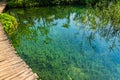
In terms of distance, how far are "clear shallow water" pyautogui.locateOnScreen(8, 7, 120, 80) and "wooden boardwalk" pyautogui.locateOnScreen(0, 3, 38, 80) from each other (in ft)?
7.84

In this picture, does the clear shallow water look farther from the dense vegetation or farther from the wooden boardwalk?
the wooden boardwalk

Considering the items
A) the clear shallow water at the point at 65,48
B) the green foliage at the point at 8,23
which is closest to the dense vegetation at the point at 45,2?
the clear shallow water at the point at 65,48

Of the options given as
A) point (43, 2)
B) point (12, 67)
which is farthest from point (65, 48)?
point (43, 2)

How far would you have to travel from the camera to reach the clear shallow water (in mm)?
15242

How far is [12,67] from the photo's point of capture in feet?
37.7

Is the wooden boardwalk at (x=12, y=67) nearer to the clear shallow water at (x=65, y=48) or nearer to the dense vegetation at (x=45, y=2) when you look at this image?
the clear shallow water at (x=65, y=48)

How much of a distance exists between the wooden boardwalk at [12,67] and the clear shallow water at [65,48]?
2.39 meters

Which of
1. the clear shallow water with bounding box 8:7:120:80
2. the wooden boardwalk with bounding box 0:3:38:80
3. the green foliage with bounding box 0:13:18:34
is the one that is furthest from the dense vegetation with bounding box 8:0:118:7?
the wooden boardwalk with bounding box 0:3:38:80

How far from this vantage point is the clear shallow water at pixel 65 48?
15.2 metres

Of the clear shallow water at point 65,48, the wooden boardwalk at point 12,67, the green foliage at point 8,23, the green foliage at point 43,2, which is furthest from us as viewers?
the green foliage at point 43,2

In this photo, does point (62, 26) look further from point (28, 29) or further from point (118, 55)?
point (118, 55)

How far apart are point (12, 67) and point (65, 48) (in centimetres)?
717

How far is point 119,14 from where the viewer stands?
878 inches

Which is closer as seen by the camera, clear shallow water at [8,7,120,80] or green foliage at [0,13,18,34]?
clear shallow water at [8,7,120,80]
